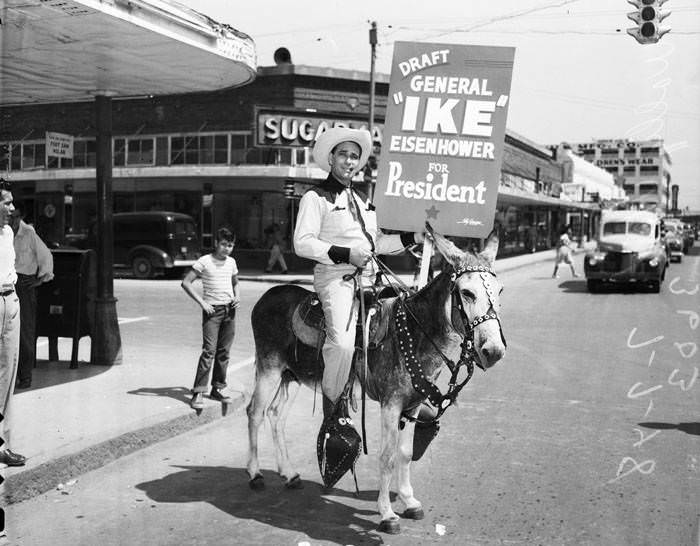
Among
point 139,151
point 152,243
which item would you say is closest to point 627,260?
point 152,243

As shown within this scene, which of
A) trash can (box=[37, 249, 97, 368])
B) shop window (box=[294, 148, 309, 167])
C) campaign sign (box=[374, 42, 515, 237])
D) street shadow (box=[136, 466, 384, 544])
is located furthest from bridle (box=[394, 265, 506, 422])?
shop window (box=[294, 148, 309, 167])

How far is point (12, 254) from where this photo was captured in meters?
5.91

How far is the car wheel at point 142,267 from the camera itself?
27000 mm

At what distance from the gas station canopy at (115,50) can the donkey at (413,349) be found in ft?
10.9

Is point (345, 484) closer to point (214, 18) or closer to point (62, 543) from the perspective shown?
point (62, 543)

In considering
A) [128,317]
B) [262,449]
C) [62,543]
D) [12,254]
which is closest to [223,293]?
[262,449]

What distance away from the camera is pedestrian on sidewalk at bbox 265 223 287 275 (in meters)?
29.0

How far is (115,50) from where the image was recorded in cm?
811

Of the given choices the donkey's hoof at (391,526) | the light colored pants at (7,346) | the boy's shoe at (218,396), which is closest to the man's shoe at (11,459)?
the light colored pants at (7,346)

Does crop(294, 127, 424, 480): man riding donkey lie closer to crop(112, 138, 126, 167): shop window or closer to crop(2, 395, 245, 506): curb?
crop(2, 395, 245, 506): curb

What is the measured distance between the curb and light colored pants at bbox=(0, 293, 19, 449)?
17.8 inches

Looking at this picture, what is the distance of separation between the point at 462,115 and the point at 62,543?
5901 millimetres

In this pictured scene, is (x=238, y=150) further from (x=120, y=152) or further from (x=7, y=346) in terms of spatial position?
(x=7, y=346)

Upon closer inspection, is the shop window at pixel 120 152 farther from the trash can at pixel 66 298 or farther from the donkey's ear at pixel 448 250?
the donkey's ear at pixel 448 250
